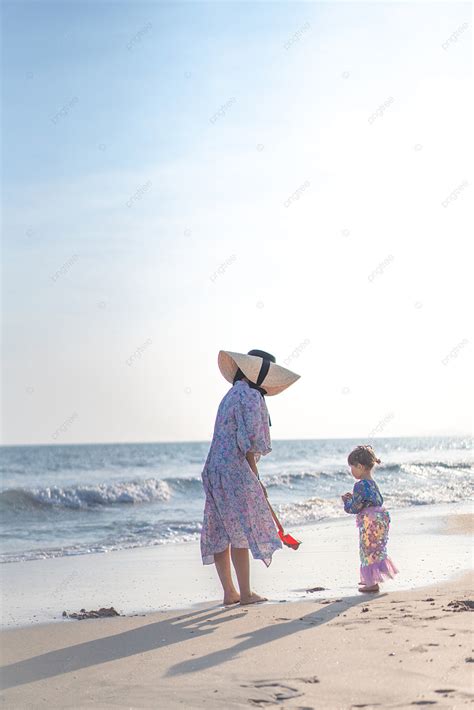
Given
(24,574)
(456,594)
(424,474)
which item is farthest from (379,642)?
(424,474)

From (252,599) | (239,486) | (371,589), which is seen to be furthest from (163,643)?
(371,589)

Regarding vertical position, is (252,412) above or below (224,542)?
above

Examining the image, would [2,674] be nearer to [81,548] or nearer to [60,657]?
[60,657]

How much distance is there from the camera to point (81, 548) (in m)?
10.7

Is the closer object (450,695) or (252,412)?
(450,695)

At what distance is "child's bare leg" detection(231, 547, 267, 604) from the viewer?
6.05 m

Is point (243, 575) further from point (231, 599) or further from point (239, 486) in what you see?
point (239, 486)

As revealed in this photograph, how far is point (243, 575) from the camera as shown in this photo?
611cm

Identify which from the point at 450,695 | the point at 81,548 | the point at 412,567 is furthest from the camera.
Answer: the point at 81,548

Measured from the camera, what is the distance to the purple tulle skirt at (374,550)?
6414 mm

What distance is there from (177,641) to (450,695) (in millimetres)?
1902

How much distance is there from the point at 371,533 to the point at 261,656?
2333mm

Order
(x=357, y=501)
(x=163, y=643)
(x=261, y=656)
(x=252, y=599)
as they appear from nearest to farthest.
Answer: (x=261, y=656) < (x=163, y=643) < (x=252, y=599) < (x=357, y=501)

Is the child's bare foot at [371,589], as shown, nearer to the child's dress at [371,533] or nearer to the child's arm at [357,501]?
the child's dress at [371,533]
